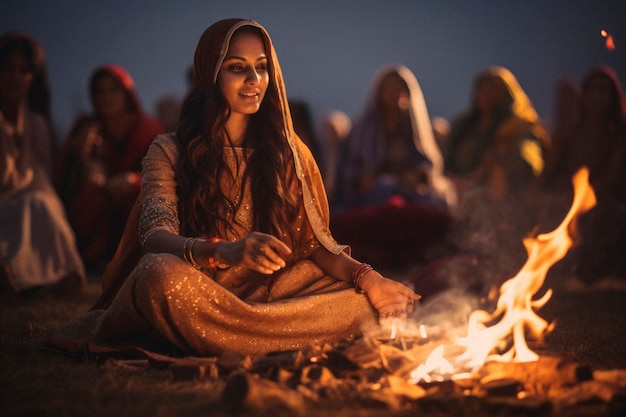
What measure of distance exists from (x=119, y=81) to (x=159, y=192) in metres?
4.23

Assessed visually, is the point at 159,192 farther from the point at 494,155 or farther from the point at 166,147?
the point at 494,155

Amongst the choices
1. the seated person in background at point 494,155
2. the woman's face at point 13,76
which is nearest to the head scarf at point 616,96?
the seated person in background at point 494,155

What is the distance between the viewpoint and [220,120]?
11.8ft

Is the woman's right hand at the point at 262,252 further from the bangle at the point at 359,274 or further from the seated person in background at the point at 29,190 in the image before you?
the seated person in background at the point at 29,190

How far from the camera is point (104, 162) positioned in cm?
725

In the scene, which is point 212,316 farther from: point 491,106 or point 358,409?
point 491,106

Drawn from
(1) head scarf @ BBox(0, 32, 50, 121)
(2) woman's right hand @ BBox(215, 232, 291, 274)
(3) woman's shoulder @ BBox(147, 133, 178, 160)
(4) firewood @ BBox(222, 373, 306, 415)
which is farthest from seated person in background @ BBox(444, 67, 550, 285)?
(4) firewood @ BBox(222, 373, 306, 415)

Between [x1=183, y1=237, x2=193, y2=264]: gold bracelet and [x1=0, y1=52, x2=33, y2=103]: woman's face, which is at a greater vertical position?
[x1=0, y1=52, x2=33, y2=103]: woman's face

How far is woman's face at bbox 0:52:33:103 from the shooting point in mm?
6238

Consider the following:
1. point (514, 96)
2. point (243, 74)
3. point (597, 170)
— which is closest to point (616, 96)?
point (597, 170)

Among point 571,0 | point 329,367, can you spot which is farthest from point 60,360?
point 571,0

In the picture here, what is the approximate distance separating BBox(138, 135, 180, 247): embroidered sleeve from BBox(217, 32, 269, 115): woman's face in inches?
15.1

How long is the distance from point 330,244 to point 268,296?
1.32 feet

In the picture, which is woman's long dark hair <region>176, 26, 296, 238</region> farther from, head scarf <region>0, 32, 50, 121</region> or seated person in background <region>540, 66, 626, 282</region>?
seated person in background <region>540, 66, 626, 282</region>
